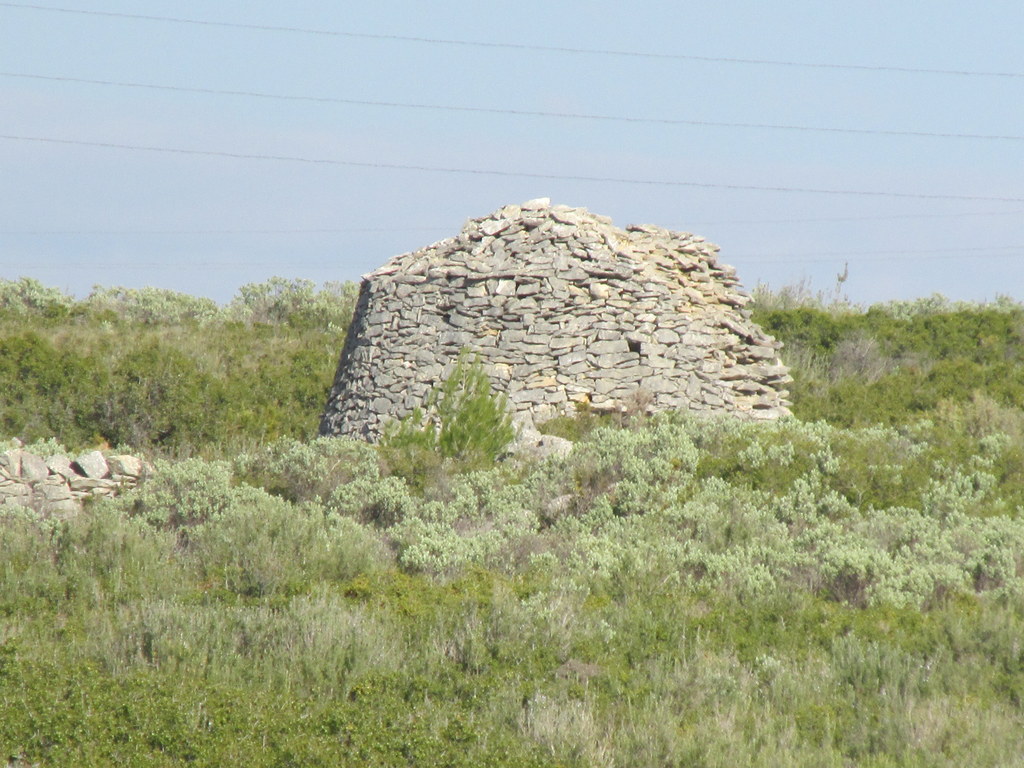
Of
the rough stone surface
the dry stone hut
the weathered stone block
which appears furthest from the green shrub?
the weathered stone block

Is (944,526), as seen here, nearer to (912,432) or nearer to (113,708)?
(912,432)

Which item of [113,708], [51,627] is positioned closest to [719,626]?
[113,708]

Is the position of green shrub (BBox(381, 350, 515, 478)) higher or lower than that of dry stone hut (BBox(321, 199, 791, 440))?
lower

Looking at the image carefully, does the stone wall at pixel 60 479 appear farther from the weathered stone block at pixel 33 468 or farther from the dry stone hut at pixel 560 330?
the dry stone hut at pixel 560 330

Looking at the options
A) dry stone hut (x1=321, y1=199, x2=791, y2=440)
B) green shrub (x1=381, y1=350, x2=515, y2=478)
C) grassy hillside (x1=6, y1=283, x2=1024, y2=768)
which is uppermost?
dry stone hut (x1=321, y1=199, x2=791, y2=440)

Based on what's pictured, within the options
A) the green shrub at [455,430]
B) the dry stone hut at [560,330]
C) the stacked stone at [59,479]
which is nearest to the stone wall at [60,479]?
the stacked stone at [59,479]

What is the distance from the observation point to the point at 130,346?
68.6 feet

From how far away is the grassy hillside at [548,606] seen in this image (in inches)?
222

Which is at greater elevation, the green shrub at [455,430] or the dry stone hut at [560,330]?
the dry stone hut at [560,330]

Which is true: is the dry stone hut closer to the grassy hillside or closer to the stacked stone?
the grassy hillside

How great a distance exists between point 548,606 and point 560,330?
6.55 m

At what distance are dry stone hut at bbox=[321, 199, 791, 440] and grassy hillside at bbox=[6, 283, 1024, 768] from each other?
991 mm

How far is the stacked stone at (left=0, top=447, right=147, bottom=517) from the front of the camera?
10.4m

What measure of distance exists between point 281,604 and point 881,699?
3951 millimetres
